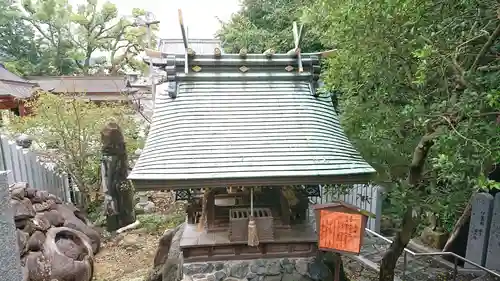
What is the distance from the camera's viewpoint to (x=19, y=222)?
710 cm

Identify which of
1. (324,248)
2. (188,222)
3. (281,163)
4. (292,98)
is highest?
(292,98)

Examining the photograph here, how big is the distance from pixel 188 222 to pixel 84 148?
18.3 feet

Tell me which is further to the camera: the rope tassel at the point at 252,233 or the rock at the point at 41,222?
the rock at the point at 41,222

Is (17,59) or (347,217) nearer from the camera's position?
(347,217)

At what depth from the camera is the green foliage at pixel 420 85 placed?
342 cm

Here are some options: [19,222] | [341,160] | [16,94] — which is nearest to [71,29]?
[16,94]

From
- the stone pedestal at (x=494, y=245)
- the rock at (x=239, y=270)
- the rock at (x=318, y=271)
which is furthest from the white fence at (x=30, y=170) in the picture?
the stone pedestal at (x=494, y=245)

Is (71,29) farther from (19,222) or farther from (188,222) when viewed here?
(188,222)

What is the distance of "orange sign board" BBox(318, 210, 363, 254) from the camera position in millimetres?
4051

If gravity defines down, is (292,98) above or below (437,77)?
below

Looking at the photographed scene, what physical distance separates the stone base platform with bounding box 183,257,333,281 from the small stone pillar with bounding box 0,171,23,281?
2.55m

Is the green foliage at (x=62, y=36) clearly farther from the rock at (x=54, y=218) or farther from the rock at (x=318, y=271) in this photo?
the rock at (x=318, y=271)

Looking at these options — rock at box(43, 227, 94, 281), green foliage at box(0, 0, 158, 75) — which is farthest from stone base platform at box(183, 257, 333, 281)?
green foliage at box(0, 0, 158, 75)

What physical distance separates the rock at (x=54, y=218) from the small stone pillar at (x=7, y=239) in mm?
5564
